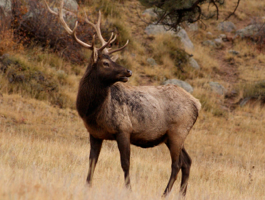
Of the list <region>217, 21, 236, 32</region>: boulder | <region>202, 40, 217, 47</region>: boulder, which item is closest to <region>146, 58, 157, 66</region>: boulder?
<region>202, 40, 217, 47</region>: boulder

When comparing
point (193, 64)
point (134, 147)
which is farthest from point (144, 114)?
point (193, 64)

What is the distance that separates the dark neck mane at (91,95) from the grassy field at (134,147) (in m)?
1.01

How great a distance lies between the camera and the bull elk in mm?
6273

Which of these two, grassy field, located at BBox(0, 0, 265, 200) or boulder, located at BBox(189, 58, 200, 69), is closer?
grassy field, located at BBox(0, 0, 265, 200)

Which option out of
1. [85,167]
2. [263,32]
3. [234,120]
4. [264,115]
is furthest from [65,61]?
[263,32]

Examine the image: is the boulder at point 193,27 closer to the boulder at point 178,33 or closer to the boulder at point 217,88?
the boulder at point 178,33

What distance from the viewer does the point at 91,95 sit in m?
6.34

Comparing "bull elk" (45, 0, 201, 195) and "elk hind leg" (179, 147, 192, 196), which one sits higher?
"bull elk" (45, 0, 201, 195)

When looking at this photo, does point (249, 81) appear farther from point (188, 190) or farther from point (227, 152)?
point (188, 190)

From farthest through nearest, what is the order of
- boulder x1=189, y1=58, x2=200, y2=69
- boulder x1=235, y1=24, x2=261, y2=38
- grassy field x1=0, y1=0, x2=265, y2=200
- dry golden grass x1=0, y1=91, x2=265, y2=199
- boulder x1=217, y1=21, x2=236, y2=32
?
boulder x1=217, y1=21, x2=236, y2=32, boulder x1=235, y1=24, x2=261, y2=38, boulder x1=189, y1=58, x2=200, y2=69, grassy field x1=0, y1=0, x2=265, y2=200, dry golden grass x1=0, y1=91, x2=265, y2=199

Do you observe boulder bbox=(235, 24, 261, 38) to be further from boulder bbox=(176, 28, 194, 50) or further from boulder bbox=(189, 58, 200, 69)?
boulder bbox=(189, 58, 200, 69)

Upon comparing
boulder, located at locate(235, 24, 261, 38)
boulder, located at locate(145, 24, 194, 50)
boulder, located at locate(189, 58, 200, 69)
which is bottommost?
boulder, located at locate(189, 58, 200, 69)

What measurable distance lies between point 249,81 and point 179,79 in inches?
148

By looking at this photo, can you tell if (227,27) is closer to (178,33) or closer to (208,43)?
(208,43)
